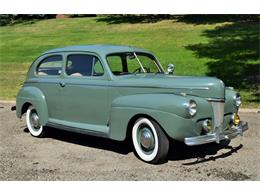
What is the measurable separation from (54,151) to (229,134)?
2.82m

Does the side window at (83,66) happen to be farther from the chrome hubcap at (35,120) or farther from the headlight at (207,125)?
the headlight at (207,125)

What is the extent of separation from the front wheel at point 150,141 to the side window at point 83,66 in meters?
1.27

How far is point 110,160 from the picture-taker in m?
7.07

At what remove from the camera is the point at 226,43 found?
21609mm

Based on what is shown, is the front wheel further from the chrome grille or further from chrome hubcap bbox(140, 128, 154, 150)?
the chrome grille

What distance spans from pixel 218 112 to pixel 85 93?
2.23 metres

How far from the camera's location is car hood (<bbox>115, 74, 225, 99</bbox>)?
679 cm

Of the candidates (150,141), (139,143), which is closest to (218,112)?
(150,141)

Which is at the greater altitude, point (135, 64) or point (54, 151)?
point (135, 64)

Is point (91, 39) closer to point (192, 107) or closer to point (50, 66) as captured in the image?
point (50, 66)

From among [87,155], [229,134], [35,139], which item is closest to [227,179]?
[229,134]

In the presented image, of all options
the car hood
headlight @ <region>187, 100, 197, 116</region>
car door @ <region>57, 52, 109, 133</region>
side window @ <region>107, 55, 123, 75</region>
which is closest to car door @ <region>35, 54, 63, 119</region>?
car door @ <region>57, 52, 109, 133</region>

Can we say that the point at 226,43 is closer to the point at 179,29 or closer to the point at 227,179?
the point at 179,29

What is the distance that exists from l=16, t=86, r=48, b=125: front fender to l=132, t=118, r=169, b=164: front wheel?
2.24 metres
